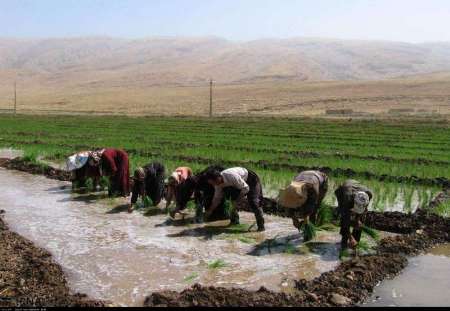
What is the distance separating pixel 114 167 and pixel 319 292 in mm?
5389

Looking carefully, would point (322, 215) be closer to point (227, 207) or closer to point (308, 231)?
point (308, 231)

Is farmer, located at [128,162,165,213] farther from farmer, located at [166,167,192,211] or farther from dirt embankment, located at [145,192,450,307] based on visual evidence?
dirt embankment, located at [145,192,450,307]

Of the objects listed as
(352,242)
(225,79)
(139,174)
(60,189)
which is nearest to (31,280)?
(139,174)

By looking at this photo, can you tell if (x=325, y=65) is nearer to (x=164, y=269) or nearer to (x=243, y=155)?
(x=243, y=155)

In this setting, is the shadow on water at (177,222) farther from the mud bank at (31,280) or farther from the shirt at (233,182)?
the mud bank at (31,280)

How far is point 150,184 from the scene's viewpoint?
29.9ft

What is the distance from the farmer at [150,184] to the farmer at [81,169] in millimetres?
1452

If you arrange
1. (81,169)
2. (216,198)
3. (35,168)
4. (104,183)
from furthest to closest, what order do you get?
1. (35,168)
2. (104,183)
3. (81,169)
4. (216,198)

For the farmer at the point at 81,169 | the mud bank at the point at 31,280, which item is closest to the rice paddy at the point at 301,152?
the farmer at the point at 81,169

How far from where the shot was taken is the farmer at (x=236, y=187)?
7332 millimetres

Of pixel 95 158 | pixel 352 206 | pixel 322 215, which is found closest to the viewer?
pixel 352 206

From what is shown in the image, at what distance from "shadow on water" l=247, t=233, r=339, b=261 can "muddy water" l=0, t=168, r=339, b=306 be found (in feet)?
0.04
